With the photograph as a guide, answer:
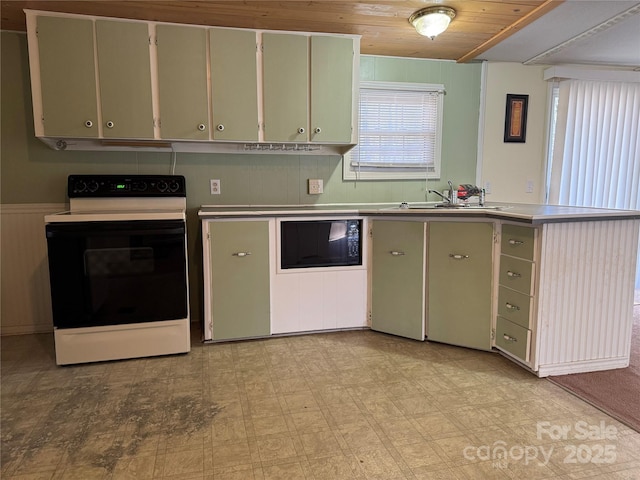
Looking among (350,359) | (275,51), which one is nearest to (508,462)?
(350,359)

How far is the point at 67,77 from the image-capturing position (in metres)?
2.58

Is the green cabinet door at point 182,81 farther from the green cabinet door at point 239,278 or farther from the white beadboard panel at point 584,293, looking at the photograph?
the white beadboard panel at point 584,293

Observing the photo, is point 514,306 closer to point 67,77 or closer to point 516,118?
point 516,118

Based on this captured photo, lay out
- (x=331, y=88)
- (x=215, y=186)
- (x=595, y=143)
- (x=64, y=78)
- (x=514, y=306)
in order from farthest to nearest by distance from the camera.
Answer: (x=595, y=143), (x=215, y=186), (x=331, y=88), (x=64, y=78), (x=514, y=306)

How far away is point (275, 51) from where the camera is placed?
282cm

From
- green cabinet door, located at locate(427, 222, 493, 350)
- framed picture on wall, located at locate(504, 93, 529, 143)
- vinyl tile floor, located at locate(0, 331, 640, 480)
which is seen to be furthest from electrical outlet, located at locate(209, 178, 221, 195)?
framed picture on wall, located at locate(504, 93, 529, 143)

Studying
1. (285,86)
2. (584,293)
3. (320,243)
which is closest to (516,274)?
(584,293)

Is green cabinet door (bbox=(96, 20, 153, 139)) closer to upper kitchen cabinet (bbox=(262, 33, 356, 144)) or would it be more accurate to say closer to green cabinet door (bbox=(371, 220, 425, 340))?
upper kitchen cabinet (bbox=(262, 33, 356, 144))

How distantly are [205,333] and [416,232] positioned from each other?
156 centimetres

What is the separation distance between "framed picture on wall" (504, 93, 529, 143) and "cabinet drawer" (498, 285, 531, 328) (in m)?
1.67

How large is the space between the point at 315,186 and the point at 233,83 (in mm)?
986

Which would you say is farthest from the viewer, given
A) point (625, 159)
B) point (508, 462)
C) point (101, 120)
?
point (625, 159)

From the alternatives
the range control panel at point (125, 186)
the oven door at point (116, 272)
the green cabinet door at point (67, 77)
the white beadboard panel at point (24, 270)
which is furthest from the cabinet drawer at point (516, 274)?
the white beadboard panel at point (24, 270)

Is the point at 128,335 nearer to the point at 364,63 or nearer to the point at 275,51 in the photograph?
the point at 275,51
